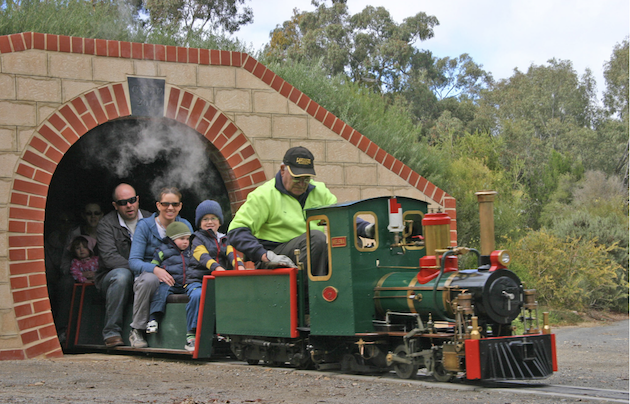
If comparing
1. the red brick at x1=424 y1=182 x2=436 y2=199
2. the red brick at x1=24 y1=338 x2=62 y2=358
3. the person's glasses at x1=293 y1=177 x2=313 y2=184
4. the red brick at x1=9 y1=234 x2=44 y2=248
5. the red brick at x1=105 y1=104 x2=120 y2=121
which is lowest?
the red brick at x1=24 y1=338 x2=62 y2=358

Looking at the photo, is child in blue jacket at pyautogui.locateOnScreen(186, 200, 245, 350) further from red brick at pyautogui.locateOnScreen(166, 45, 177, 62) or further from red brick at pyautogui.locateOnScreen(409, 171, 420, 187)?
red brick at pyautogui.locateOnScreen(409, 171, 420, 187)

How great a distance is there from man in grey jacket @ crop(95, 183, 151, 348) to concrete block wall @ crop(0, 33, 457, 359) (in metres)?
0.63

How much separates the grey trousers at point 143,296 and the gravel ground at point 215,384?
1.32 ft

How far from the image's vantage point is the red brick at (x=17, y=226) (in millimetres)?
7762

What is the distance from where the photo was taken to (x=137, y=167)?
10.7 meters

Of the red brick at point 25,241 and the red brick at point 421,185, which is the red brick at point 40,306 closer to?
the red brick at point 25,241

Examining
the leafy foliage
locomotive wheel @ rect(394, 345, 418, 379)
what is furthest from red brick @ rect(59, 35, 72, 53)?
the leafy foliage

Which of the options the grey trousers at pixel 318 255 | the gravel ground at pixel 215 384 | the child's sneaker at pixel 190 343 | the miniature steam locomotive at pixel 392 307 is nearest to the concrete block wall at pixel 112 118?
the gravel ground at pixel 215 384

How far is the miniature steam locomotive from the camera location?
546 centimetres

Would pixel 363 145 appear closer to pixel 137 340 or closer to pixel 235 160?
pixel 235 160

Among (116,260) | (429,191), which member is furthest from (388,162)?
(116,260)

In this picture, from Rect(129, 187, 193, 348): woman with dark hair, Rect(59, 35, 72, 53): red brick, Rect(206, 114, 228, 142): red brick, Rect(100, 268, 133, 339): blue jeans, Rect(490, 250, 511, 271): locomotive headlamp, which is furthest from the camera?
Rect(206, 114, 228, 142): red brick

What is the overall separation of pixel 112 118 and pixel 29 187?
4.00ft

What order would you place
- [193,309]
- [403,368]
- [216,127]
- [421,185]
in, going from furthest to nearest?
[421,185], [216,127], [193,309], [403,368]
